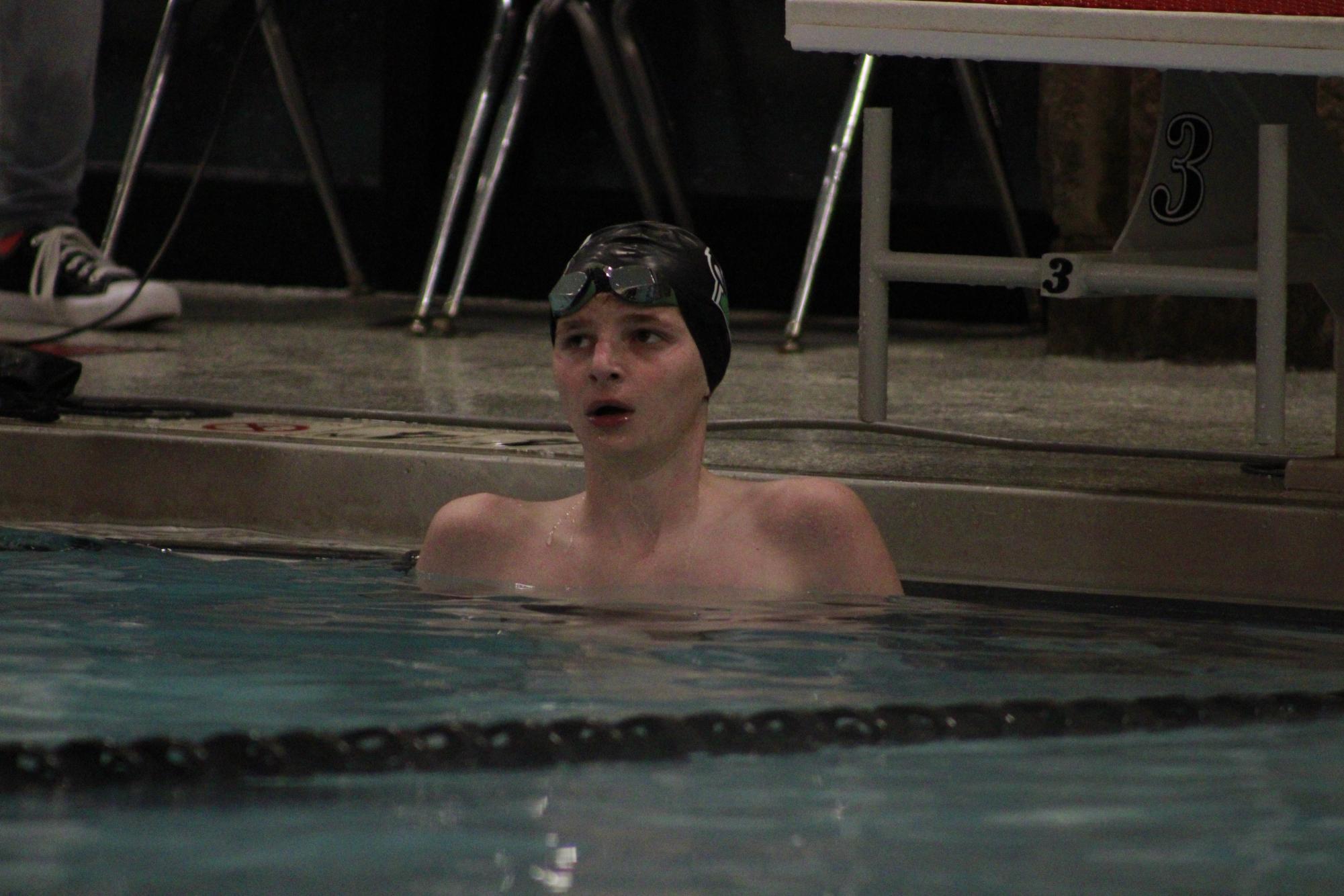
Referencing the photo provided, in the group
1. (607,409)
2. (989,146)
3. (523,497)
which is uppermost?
(989,146)

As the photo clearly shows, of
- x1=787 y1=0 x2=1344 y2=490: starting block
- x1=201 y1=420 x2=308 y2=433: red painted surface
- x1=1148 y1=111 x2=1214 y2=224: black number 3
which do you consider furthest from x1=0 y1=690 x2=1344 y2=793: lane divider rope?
x1=201 y1=420 x2=308 y2=433: red painted surface

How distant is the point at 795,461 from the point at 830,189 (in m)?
1.71

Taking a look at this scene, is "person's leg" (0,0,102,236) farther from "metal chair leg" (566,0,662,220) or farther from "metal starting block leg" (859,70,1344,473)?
"metal starting block leg" (859,70,1344,473)

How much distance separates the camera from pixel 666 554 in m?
3.12

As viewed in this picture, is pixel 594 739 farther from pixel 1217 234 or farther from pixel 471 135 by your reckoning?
pixel 471 135

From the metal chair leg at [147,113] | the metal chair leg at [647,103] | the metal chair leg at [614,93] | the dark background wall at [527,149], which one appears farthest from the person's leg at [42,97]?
the metal chair leg at [647,103]

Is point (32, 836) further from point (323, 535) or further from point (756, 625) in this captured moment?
point (323, 535)

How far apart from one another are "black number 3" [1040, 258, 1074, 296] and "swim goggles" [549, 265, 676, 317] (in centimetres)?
80

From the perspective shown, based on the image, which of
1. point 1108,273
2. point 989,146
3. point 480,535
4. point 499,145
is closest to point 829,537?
point 480,535

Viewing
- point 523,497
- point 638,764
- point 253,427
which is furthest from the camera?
point 253,427

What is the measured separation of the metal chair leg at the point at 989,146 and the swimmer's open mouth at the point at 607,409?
9.12 feet

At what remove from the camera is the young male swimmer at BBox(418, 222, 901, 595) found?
9.62ft

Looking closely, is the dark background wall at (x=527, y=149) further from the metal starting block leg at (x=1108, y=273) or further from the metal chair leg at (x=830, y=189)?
the metal starting block leg at (x=1108, y=273)

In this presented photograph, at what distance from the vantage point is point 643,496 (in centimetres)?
312
